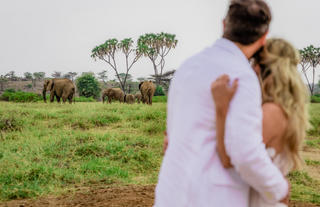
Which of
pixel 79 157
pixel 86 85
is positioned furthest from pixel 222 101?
pixel 86 85

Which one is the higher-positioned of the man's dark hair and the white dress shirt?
the man's dark hair

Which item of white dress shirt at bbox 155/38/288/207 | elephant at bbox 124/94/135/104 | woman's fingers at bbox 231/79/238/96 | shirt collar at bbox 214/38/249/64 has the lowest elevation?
elephant at bbox 124/94/135/104

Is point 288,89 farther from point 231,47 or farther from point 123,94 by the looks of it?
point 123,94

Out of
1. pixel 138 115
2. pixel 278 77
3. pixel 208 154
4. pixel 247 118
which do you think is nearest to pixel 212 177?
pixel 208 154

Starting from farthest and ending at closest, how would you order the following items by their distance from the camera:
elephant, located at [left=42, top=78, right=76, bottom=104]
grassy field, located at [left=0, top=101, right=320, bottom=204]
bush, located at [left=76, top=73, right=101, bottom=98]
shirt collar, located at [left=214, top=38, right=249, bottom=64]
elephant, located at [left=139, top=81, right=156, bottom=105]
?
bush, located at [left=76, top=73, right=101, bottom=98]
elephant, located at [left=139, top=81, right=156, bottom=105]
elephant, located at [left=42, top=78, right=76, bottom=104]
grassy field, located at [left=0, top=101, right=320, bottom=204]
shirt collar, located at [left=214, top=38, right=249, bottom=64]

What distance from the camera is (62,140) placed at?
6500 mm

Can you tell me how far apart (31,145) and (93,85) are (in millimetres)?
36312

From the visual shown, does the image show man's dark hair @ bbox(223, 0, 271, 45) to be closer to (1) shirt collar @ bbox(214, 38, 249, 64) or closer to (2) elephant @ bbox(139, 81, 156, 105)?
(1) shirt collar @ bbox(214, 38, 249, 64)

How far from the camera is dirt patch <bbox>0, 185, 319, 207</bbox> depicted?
361cm

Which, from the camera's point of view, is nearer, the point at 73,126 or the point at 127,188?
the point at 127,188

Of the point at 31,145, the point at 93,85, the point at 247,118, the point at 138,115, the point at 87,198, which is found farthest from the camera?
the point at 93,85

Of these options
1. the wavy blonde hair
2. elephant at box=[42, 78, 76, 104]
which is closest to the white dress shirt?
the wavy blonde hair

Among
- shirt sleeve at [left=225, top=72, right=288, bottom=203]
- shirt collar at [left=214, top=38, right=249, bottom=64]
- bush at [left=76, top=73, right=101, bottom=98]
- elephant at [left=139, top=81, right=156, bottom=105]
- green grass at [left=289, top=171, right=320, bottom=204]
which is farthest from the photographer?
bush at [left=76, top=73, right=101, bottom=98]

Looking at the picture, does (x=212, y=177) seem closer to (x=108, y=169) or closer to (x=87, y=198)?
(x=87, y=198)
